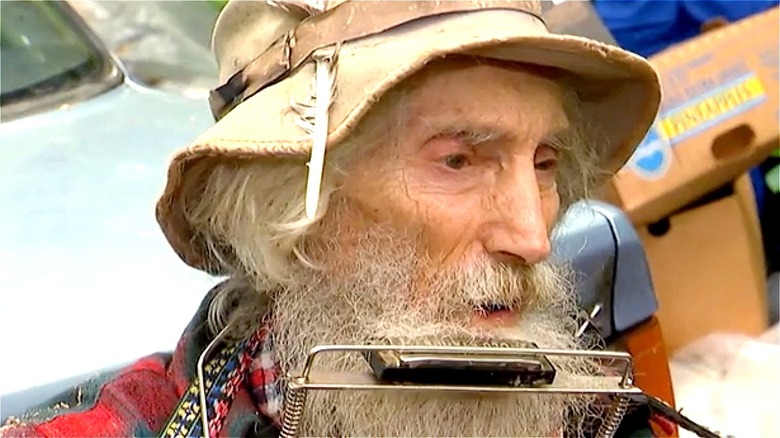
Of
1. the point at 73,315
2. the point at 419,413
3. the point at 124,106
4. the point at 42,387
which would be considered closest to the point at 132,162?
the point at 124,106

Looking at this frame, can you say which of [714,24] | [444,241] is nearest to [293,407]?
[444,241]

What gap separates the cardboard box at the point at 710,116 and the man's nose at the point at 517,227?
2.81 feet

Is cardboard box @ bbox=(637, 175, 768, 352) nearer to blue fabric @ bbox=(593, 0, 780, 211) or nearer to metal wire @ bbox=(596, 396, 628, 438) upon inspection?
blue fabric @ bbox=(593, 0, 780, 211)

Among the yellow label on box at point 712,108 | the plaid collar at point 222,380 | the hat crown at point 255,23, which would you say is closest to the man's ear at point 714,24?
the yellow label on box at point 712,108

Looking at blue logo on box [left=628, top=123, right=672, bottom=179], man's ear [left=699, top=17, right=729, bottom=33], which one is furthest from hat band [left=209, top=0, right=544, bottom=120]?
man's ear [left=699, top=17, right=729, bottom=33]

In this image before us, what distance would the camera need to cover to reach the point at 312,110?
34.7 inches

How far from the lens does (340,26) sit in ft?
2.98

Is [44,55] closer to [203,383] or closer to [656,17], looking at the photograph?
[203,383]

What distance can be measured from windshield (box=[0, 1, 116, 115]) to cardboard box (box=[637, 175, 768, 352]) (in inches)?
35.2

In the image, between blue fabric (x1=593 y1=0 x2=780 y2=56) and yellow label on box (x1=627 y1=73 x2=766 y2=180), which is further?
blue fabric (x1=593 y1=0 x2=780 y2=56)

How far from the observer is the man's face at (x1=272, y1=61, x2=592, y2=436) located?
2.97 ft

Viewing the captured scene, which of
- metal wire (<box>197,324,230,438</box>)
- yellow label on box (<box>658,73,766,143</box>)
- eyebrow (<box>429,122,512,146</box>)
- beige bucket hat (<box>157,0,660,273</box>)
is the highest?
beige bucket hat (<box>157,0,660,273</box>)

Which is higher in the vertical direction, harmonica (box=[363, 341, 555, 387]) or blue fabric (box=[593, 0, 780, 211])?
harmonica (box=[363, 341, 555, 387])

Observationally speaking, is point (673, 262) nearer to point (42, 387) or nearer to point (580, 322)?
point (580, 322)
